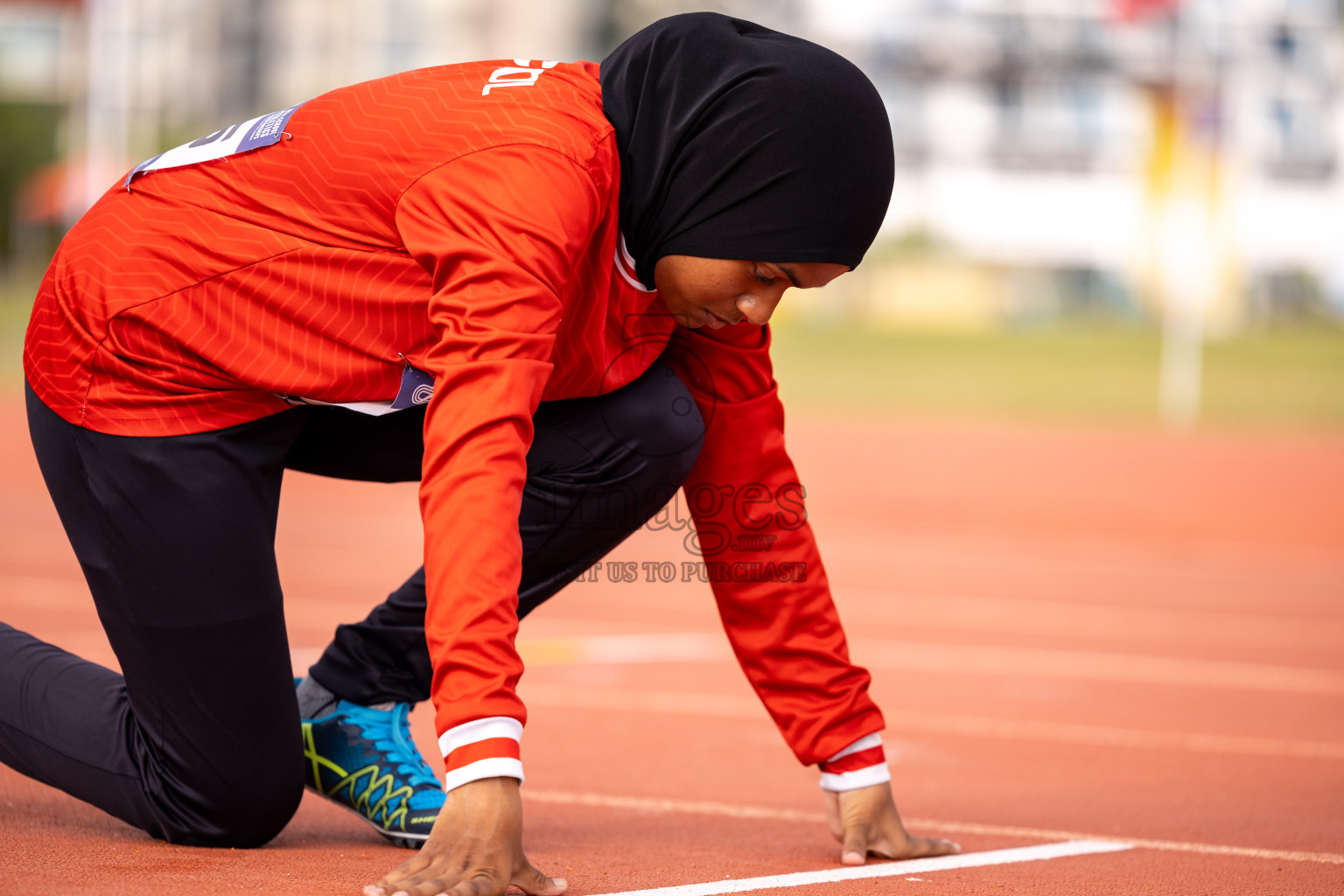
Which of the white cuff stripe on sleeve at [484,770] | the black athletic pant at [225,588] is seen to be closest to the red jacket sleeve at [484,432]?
the white cuff stripe on sleeve at [484,770]

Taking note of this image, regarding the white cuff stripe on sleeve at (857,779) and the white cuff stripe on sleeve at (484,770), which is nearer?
the white cuff stripe on sleeve at (484,770)

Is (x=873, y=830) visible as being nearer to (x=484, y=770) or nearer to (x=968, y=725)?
(x=484, y=770)

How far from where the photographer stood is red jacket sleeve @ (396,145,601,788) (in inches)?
77.6

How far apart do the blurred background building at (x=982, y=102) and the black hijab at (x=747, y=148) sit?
32.5 meters

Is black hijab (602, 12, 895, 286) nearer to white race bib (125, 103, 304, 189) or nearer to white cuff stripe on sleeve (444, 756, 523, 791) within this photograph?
white race bib (125, 103, 304, 189)

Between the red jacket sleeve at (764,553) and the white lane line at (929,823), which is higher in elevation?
the red jacket sleeve at (764,553)

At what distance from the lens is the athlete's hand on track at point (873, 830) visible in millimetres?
2754

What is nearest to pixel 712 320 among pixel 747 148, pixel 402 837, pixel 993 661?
pixel 747 148

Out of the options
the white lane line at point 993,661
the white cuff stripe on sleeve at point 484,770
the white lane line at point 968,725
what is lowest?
the white lane line at point 993,661

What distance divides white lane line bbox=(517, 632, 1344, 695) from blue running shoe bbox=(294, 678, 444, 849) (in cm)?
283

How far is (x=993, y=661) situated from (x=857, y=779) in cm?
373

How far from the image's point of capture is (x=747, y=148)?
7.34 feet

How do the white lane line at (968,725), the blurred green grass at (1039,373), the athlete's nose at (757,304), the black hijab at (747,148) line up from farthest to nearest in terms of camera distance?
the blurred green grass at (1039,373), the white lane line at (968,725), the athlete's nose at (757,304), the black hijab at (747,148)

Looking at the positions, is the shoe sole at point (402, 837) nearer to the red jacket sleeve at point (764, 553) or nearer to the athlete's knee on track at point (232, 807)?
the athlete's knee on track at point (232, 807)
